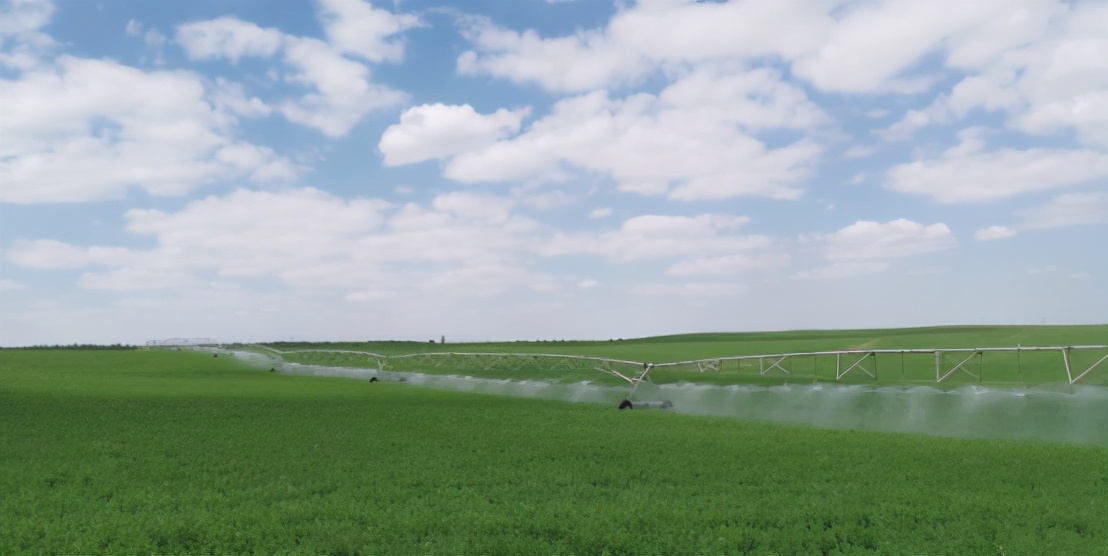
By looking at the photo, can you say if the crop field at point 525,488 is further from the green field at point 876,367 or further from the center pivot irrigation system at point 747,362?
the green field at point 876,367

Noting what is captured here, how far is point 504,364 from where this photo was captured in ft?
130

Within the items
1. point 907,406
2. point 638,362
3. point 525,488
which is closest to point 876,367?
point 907,406

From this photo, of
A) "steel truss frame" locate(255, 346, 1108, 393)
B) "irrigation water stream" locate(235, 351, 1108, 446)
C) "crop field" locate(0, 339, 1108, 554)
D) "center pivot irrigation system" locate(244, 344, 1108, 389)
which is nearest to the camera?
"crop field" locate(0, 339, 1108, 554)

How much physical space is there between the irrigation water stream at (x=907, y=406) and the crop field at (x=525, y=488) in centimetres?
252

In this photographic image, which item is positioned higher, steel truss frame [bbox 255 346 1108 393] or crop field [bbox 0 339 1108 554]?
steel truss frame [bbox 255 346 1108 393]

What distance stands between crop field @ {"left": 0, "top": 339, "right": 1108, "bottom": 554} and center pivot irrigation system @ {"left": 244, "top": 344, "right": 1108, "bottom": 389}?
32.6ft

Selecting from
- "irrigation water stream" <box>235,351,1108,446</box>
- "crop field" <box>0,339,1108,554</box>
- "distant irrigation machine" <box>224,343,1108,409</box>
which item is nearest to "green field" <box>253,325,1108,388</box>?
"distant irrigation machine" <box>224,343,1108,409</box>

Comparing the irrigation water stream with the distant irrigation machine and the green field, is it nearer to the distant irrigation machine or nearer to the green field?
the distant irrigation machine

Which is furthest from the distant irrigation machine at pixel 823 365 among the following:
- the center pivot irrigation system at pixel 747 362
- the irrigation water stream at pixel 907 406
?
the irrigation water stream at pixel 907 406

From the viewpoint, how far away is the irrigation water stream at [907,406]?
16.7m

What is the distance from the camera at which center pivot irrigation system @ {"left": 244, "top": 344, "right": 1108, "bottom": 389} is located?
24125mm

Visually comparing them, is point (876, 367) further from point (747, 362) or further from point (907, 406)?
point (747, 362)

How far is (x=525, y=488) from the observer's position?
9.79m

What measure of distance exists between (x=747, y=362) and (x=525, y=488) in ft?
98.9
